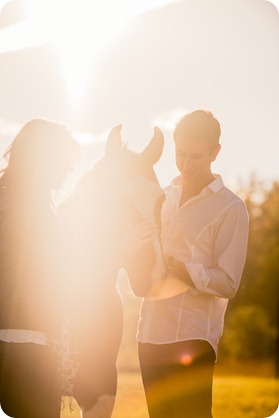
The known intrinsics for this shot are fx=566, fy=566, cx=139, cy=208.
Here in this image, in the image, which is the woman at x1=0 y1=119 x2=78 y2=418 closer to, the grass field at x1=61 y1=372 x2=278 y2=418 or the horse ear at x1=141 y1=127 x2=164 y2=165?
the horse ear at x1=141 y1=127 x2=164 y2=165

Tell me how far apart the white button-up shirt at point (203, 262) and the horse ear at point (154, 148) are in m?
0.48

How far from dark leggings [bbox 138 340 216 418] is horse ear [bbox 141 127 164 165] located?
2.71ft

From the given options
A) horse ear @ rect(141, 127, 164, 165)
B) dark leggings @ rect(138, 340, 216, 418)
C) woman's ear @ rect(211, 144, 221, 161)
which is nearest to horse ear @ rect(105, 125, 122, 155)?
horse ear @ rect(141, 127, 164, 165)

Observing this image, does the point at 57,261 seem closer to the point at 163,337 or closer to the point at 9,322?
the point at 9,322

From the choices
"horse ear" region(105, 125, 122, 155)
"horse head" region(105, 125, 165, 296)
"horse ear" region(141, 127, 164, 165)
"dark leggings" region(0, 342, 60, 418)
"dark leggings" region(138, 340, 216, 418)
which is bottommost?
"dark leggings" region(138, 340, 216, 418)

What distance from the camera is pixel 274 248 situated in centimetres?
1859

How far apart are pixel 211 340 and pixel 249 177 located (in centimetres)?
1912

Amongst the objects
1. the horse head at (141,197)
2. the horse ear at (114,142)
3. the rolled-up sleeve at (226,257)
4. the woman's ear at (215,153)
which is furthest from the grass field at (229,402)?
the horse ear at (114,142)

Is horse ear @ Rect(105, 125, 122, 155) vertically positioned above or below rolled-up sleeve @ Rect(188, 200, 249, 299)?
above

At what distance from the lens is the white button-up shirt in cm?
246

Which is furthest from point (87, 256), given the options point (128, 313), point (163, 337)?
point (128, 313)

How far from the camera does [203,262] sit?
8.43 ft

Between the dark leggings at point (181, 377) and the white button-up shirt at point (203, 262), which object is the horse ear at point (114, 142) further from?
the dark leggings at point (181, 377)

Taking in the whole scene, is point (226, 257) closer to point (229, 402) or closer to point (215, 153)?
point (215, 153)
